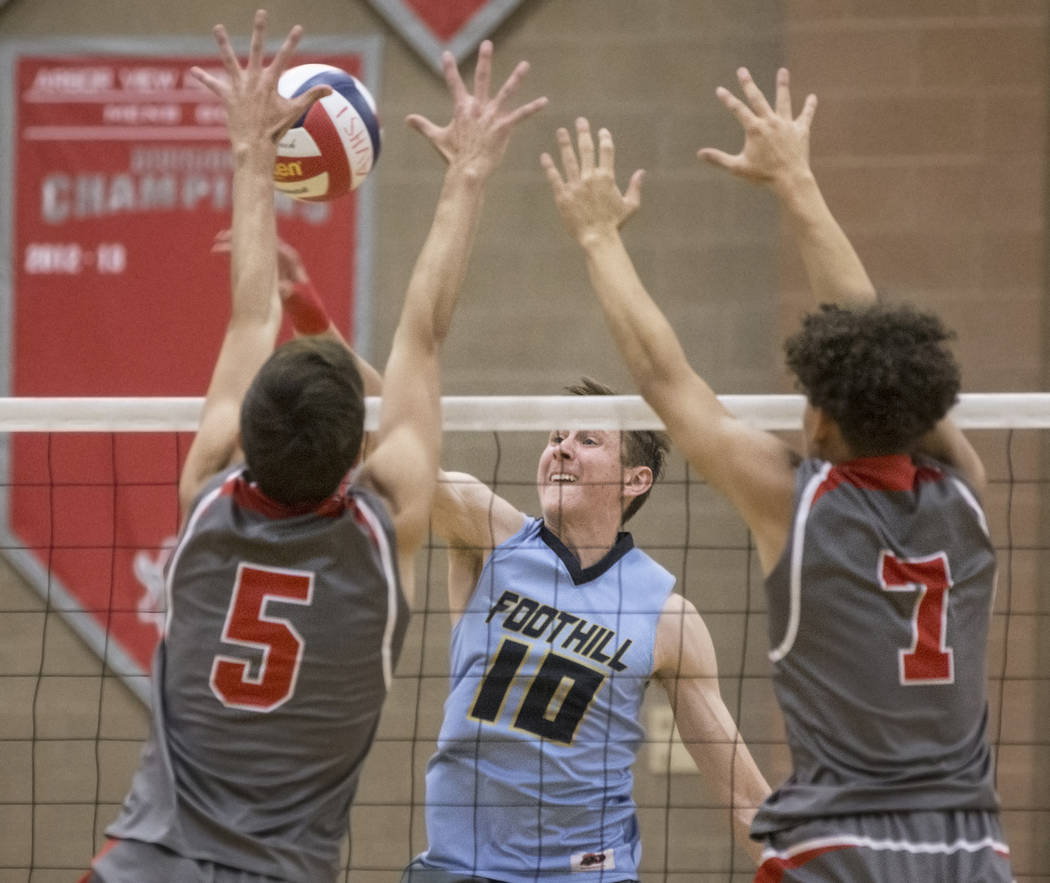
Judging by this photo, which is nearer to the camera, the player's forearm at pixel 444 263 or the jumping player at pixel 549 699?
the player's forearm at pixel 444 263

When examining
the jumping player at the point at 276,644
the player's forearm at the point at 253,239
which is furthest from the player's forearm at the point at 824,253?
the player's forearm at the point at 253,239

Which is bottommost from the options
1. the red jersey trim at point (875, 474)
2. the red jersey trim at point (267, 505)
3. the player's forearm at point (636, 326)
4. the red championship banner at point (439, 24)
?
the red jersey trim at point (267, 505)

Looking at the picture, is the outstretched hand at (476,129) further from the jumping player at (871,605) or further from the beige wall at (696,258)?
the beige wall at (696,258)

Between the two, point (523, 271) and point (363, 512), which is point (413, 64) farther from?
point (363, 512)

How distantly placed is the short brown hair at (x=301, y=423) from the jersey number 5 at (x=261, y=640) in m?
0.13

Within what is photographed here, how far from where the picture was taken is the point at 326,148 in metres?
3.35

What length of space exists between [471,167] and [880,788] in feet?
4.19

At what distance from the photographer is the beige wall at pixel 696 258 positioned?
540 cm

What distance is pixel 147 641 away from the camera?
5.55 metres

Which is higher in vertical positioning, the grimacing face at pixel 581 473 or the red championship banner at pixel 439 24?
the red championship banner at pixel 439 24

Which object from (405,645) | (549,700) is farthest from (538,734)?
(405,645)

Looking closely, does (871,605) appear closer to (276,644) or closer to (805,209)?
(805,209)

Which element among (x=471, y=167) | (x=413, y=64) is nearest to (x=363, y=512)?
(x=471, y=167)

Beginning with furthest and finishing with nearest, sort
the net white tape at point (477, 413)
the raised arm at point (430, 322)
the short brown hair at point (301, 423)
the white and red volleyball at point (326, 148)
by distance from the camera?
the white and red volleyball at point (326, 148) → the net white tape at point (477, 413) → the raised arm at point (430, 322) → the short brown hair at point (301, 423)
